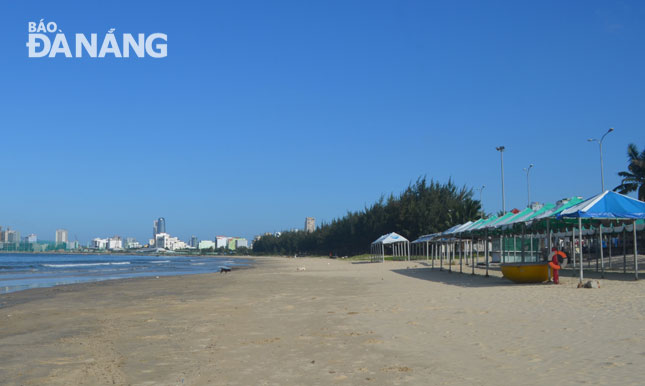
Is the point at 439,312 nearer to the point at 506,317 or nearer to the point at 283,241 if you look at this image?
the point at 506,317

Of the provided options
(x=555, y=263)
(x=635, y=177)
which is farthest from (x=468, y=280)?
(x=635, y=177)

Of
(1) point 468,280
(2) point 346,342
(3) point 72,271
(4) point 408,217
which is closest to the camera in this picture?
(2) point 346,342

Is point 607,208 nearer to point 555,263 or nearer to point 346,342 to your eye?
point 555,263

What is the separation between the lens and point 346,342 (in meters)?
8.05

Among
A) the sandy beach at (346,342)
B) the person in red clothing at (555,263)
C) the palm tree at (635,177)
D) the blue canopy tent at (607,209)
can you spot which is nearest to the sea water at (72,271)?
the sandy beach at (346,342)

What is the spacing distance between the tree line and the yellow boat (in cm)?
4595

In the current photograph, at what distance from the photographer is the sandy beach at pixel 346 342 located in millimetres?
6012

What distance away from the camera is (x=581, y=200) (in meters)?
18.8

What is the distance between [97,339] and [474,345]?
20.3 ft

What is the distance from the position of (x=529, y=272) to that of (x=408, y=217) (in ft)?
167

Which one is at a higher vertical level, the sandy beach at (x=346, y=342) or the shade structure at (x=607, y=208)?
the shade structure at (x=607, y=208)

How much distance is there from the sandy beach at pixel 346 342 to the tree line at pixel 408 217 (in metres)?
50.7

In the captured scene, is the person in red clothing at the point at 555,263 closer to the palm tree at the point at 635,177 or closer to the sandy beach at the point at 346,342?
the sandy beach at the point at 346,342

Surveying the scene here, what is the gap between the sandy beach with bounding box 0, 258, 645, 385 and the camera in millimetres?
6012
